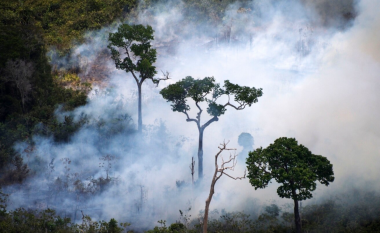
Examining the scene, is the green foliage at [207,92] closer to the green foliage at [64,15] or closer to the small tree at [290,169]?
the small tree at [290,169]

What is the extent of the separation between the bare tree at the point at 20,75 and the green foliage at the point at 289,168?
19.0 meters

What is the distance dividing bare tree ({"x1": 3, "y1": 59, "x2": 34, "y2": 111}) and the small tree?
18989 mm

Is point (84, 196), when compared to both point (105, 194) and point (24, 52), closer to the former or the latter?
point (105, 194)

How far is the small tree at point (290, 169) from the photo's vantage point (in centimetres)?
1805

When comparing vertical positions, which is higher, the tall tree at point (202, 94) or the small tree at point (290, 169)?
the tall tree at point (202, 94)

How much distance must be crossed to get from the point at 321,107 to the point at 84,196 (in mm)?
18239

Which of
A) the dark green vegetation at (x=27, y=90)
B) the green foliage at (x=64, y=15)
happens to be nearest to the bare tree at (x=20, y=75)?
the dark green vegetation at (x=27, y=90)

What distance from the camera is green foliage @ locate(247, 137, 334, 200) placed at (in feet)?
59.2

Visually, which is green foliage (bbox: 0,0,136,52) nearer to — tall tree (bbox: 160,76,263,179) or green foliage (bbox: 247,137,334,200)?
tall tree (bbox: 160,76,263,179)

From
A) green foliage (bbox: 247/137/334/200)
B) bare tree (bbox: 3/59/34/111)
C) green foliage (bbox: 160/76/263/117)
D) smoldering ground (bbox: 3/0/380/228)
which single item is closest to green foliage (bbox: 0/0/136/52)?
smoldering ground (bbox: 3/0/380/228)

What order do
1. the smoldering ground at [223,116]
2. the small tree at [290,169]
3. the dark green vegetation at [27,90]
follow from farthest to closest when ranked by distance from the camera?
the dark green vegetation at [27,90] → the smoldering ground at [223,116] → the small tree at [290,169]

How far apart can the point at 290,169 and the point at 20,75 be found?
21.0m

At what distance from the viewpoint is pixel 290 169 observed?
18.4 m

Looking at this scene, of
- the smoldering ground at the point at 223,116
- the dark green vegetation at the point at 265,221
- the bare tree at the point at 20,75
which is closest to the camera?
the dark green vegetation at the point at 265,221
